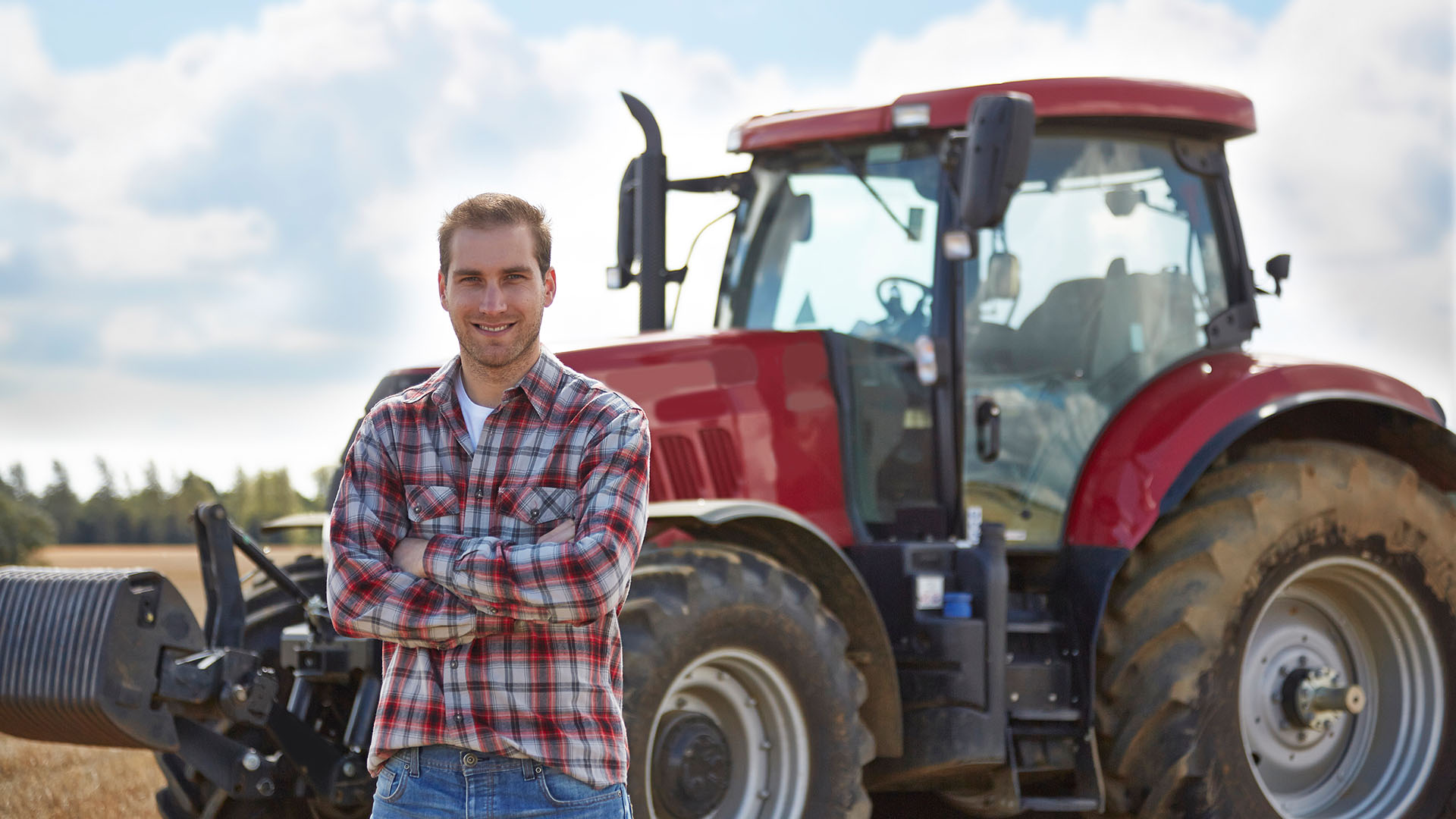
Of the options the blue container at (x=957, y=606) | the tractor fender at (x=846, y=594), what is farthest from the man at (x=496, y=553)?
the blue container at (x=957, y=606)

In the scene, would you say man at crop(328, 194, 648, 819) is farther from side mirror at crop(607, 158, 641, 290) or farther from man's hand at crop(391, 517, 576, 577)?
side mirror at crop(607, 158, 641, 290)

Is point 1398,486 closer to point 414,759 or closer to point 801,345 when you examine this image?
point 801,345

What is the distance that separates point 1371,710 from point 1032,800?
164cm

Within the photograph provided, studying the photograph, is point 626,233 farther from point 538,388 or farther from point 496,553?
point 496,553

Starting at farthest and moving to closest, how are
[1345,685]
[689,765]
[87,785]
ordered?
[87,785], [1345,685], [689,765]

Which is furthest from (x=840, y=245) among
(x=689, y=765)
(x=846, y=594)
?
(x=689, y=765)

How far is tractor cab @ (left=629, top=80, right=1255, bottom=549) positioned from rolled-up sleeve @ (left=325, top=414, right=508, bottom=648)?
2.91m

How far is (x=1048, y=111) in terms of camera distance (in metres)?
5.46

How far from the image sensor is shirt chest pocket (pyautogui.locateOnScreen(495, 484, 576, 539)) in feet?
8.41

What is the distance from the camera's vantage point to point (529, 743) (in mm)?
2445

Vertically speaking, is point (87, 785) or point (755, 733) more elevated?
point (755, 733)

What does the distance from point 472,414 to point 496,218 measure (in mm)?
322

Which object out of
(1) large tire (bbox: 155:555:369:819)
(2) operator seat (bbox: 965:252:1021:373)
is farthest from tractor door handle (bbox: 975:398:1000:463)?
(1) large tire (bbox: 155:555:369:819)

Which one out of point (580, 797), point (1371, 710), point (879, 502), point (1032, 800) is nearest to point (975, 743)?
point (1032, 800)
